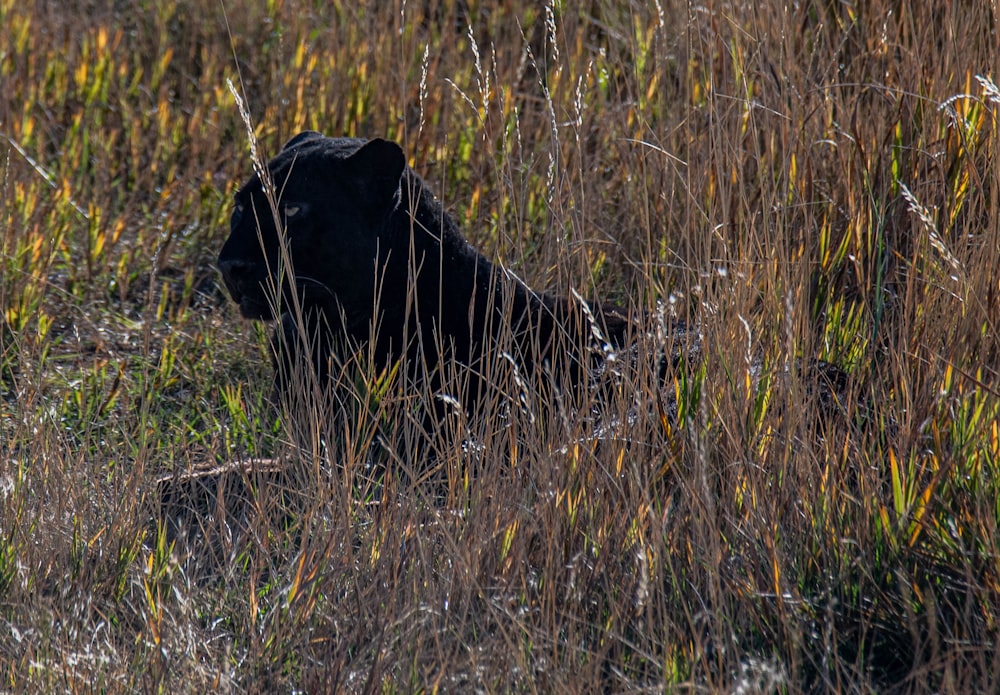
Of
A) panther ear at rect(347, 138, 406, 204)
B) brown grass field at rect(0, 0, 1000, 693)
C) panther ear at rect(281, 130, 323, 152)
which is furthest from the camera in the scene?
panther ear at rect(281, 130, 323, 152)

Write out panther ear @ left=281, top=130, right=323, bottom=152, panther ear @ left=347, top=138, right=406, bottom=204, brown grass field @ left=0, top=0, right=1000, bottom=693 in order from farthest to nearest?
panther ear @ left=281, top=130, right=323, bottom=152
panther ear @ left=347, top=138, right=406, bottom=204
brown grass field @ left=0, top=0, right=1000, bottom=693

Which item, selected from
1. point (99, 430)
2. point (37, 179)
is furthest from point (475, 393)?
point (37, 179)

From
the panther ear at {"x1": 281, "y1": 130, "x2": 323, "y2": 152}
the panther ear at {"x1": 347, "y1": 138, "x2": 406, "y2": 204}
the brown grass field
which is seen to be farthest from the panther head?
the brown grass field

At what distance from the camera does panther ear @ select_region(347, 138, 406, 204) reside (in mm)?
3234

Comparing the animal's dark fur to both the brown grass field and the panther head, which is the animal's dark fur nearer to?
the panther head

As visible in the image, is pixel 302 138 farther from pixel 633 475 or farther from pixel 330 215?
pixel 633 475

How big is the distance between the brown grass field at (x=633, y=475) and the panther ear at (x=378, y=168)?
435mm

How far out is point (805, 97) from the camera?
3.65 meters

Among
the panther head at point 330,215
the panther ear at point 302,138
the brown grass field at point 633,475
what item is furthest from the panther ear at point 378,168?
the brown grass field at point 633,475

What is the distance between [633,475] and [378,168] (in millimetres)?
1309

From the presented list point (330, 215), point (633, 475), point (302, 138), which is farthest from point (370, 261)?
point (633, 475)

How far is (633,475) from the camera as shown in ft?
7.90

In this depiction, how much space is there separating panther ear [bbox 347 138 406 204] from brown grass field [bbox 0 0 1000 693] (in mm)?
435

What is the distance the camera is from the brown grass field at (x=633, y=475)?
2158 mm
